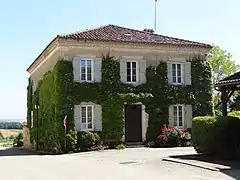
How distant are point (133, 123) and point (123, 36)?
5.55 m

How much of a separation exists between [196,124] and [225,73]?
29429 mm

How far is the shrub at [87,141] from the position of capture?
951 inches

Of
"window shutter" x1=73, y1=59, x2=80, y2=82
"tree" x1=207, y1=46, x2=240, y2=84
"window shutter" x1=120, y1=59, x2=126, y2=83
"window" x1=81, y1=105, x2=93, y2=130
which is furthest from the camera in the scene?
"tree" x1=207, y1=46, x2=240, y2=84

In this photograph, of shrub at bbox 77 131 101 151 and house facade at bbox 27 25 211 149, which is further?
house facade at bbox 27 25 211 149

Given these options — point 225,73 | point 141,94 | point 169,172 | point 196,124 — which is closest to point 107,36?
point 141,94

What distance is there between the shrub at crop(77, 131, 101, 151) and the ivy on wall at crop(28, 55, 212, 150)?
0.71m

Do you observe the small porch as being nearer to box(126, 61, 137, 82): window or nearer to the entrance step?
the entrance step

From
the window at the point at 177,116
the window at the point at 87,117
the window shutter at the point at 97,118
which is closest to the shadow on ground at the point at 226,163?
the window shutter at the point at 97,118

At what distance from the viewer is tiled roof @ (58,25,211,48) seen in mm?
25641

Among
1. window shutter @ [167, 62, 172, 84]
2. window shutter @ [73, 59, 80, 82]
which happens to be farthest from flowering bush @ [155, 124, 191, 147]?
window shutter @ [73, 59, 80, 82]

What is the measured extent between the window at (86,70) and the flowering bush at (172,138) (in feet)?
17.9

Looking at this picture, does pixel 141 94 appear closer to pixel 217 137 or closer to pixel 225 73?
pixel 217 137

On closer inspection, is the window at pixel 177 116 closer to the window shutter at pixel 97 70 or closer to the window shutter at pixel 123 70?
the window shutter at pixel 123 70

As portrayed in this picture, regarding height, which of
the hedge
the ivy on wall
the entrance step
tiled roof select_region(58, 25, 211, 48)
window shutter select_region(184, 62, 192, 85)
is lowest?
the entrance step
